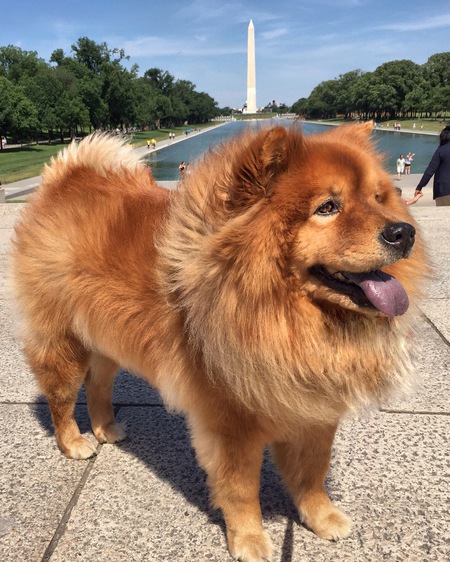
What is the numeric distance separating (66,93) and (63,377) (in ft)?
237

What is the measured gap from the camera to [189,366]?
2281 mm

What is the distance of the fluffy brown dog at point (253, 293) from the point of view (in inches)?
74.7

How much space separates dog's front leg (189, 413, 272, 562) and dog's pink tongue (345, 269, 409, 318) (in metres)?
0.79

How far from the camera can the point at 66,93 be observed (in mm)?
66812

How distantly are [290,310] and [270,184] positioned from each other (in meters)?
0.51

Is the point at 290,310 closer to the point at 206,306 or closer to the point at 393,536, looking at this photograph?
the point at 206,306

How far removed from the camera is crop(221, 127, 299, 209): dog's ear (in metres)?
1.86

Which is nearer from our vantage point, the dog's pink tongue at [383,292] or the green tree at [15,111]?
the dog's pink tongue at [383,292]

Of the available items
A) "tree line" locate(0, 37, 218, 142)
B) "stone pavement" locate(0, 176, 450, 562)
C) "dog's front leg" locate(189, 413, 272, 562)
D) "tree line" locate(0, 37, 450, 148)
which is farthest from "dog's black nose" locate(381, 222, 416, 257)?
"tree line" locate(0, 37, 218, 142)

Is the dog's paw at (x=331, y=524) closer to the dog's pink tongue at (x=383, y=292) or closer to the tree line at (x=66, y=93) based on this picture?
the dog's pink tongue at (x=383, y=292)

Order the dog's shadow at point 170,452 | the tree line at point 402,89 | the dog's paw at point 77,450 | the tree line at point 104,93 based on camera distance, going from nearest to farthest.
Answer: the dog's shadow at point 170,452
the dog's paw at point 77,450
the tree line at point 104,93
the tree line at point 402,89

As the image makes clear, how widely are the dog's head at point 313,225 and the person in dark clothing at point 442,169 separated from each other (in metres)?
Answer: 9.03

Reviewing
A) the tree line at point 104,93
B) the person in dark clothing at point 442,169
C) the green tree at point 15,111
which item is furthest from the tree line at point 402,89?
the person in dark clothing at point 442,169

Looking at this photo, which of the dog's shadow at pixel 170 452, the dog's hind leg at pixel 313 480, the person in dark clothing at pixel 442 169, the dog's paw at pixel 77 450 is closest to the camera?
the dog's hind leg at pixel 313 480
